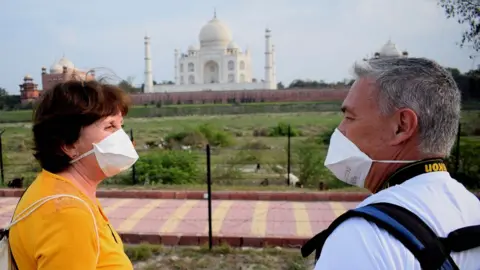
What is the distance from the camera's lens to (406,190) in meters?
1.04

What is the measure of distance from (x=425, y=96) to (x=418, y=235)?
0.40 m

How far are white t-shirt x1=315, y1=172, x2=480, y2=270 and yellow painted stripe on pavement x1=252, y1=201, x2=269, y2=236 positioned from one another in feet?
14.2

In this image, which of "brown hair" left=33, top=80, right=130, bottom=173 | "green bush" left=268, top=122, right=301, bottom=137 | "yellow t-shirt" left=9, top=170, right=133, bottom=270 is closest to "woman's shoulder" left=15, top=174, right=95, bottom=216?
"yellow t-shirt" left=9, top=170, right=133, bottom=270

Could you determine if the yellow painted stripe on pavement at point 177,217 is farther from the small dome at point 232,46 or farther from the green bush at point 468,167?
the small dome at point 232,46

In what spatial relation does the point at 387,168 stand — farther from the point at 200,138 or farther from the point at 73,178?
the point at 200,138

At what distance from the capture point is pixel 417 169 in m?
1.14

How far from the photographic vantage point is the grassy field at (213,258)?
435cm

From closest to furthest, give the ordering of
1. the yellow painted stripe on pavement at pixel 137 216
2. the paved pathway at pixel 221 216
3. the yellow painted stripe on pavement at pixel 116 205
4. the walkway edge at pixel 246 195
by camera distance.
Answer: the paved pathway at pixel 221 216 → the yellow painted stripe on pavement at pixel 137 216 → the yellow painted stripe on pavement at pixel 116 205 → the walkway edge at pixel 246 195

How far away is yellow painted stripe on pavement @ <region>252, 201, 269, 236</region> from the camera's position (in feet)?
17.7

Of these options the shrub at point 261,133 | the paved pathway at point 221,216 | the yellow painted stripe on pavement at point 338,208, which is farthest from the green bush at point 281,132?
the paved pathway at point 221,216

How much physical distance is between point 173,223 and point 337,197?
9.17ft

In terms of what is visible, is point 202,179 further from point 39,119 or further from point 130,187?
point 39,119

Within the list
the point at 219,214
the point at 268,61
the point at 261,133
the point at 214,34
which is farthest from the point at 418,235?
the point at 214,34

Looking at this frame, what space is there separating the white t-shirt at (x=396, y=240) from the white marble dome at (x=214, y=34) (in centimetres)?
6837
